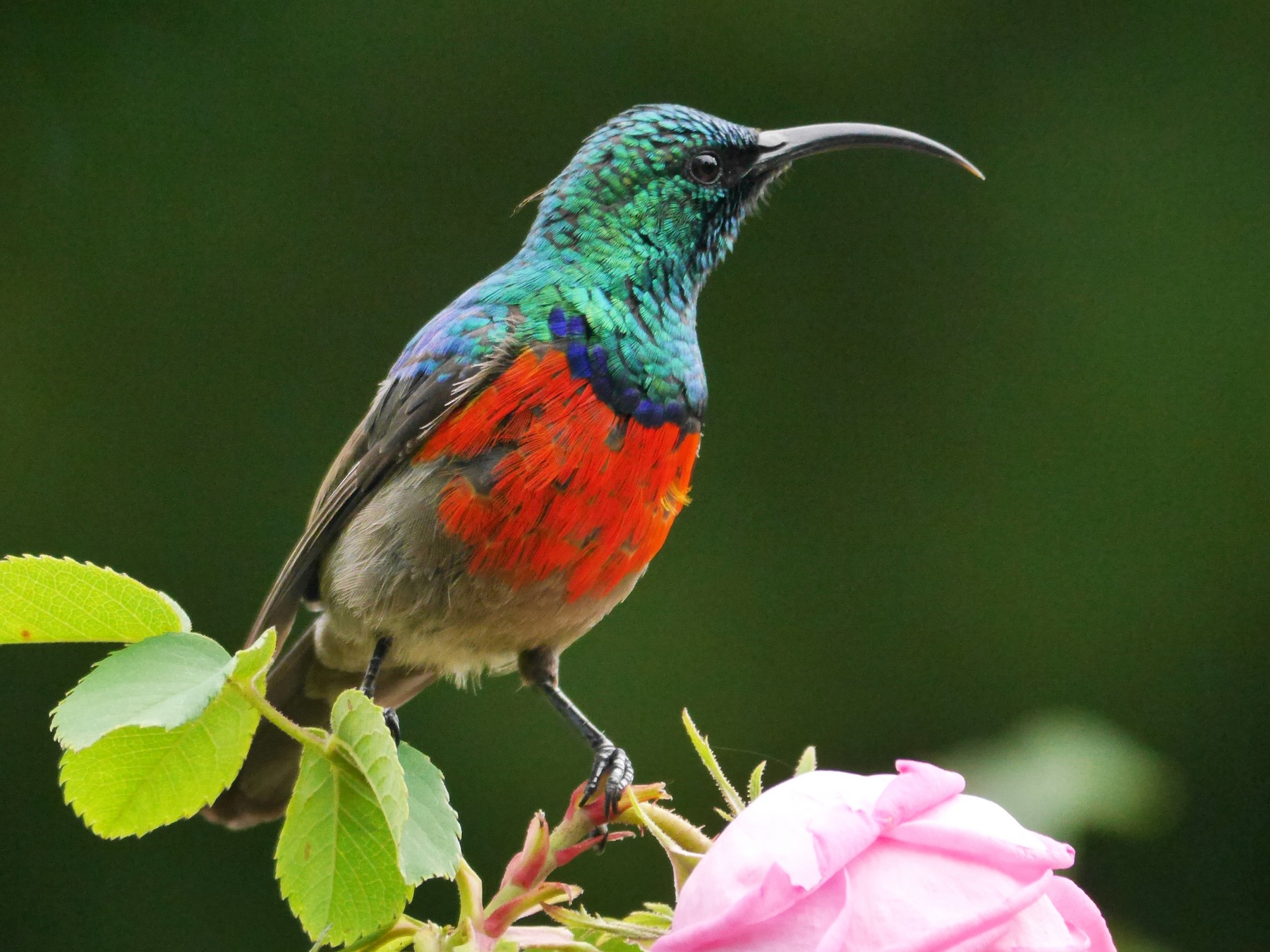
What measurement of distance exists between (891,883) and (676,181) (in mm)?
1054

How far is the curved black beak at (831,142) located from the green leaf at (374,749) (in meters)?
0.99

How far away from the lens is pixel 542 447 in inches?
55.6

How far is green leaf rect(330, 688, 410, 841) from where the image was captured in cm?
76

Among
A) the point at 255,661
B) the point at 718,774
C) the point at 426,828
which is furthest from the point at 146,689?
the point at 718,774

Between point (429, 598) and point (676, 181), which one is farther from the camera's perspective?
point (676, 181)

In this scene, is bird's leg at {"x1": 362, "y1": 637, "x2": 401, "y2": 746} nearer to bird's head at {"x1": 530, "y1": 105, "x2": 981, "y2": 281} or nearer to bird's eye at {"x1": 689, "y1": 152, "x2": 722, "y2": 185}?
bird's head at {"x1": 530, "y1": 105, "x2": 981, "y2": 281}

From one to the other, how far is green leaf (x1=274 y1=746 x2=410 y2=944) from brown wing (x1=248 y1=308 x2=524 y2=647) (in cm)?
67

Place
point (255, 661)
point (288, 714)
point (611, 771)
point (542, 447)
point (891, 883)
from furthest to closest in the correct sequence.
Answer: point (288, 714)
point (542, 447)
point (611, 771)
point (255, 661)
point (891, 883)

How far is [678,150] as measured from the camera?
1.61m

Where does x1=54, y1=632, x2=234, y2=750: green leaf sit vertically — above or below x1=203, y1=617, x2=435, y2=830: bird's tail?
above

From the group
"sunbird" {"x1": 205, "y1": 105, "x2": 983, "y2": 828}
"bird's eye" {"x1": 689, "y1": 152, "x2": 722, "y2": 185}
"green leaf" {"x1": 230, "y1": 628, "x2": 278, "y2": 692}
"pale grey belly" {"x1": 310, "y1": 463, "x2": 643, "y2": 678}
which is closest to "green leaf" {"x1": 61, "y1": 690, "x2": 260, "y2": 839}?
"green leaf" {"x1": 230, "y1": 628, "x2": 278, "y2": 692}

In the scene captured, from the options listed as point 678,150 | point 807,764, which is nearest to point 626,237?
point 678,150

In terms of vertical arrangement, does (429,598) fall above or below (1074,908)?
below

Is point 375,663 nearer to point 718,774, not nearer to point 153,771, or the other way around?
point 153,771
